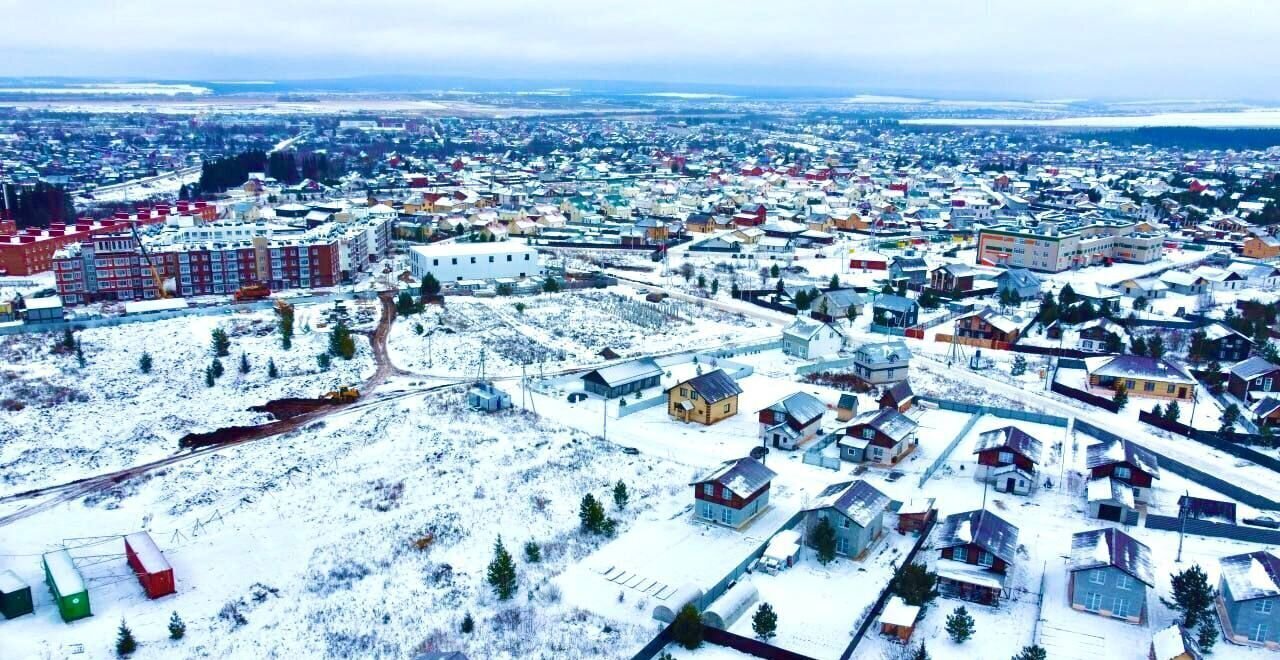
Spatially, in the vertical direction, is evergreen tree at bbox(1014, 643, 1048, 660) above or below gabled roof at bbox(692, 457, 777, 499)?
below

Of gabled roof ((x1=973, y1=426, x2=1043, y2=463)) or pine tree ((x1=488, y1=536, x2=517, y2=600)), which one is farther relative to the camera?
gabled roof ((x1=973, y1=426, x2=1043, y2=463))

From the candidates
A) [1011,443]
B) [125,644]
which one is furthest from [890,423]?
[125,644]

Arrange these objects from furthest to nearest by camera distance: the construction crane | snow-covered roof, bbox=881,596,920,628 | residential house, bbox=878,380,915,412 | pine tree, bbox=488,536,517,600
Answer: the construction crane → residential house, bbox=878,380,915,412 → pine tree, bbox=488,536,517,600 → snow-covered roof, bbox=881,596,920,628

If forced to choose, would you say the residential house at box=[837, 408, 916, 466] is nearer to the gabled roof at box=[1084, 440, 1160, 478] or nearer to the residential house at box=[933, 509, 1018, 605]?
the gabled roof at box=[1084, 440, 1160, 478]

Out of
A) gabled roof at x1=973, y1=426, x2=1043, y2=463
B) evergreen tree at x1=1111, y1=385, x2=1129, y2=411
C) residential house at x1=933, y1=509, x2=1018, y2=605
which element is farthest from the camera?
evergreen tree at x1=1111, y1=385, x2=1129, y2=411

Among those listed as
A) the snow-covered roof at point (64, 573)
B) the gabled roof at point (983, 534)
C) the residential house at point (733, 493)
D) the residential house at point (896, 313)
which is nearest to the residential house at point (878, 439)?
the residential house at point (733, 493)

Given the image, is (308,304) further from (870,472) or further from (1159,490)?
(1159,490)

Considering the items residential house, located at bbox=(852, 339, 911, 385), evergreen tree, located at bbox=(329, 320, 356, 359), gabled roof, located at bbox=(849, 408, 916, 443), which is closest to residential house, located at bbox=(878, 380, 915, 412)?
gabled roof, located at bbox=(849, 408, 916, 443)
